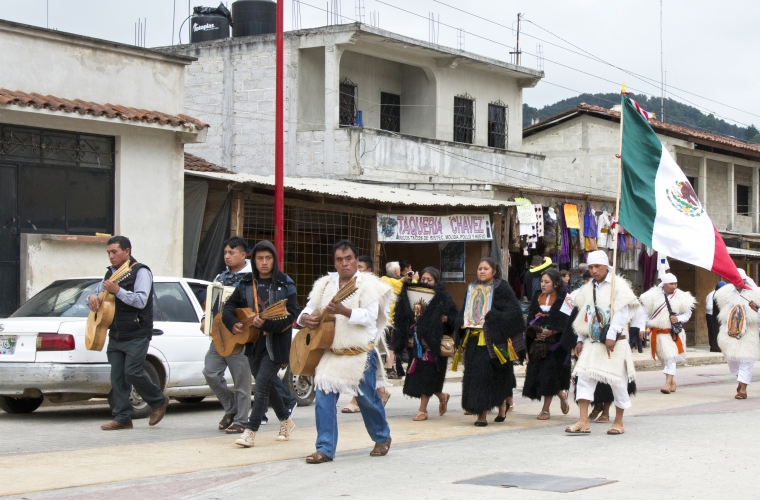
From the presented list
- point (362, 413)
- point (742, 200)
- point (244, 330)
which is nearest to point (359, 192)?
point (244, 330)

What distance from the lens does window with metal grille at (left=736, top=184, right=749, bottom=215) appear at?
A: 40.2 metres

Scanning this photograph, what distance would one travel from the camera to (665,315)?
1630cm

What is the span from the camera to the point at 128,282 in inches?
416

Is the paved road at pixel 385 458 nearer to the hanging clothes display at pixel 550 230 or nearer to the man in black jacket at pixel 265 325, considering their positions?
the man in black jacket at pixel 265 325

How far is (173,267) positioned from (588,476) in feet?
34.7

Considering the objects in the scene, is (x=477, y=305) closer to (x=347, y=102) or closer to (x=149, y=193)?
(x=149, y=193)

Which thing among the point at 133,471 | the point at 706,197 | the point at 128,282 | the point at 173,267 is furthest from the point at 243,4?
the point at 133,471

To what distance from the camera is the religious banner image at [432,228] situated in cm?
2014

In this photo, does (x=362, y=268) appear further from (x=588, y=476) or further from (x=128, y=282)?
(x=588, y=476)

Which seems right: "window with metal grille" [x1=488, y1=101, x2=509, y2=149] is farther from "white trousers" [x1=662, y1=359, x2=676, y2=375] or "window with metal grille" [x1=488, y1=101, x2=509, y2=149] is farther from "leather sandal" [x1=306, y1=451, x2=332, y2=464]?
"leather sandal" [x1=306, y1=451, x2=332, y2=464]

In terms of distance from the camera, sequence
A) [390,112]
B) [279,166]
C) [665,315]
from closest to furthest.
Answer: [279,166], [665,315], [390,112]

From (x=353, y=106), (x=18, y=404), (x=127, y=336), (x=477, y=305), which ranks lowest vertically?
(x=18, y=404)

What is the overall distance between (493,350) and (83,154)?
8019 mm

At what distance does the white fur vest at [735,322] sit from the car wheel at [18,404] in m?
9.53
